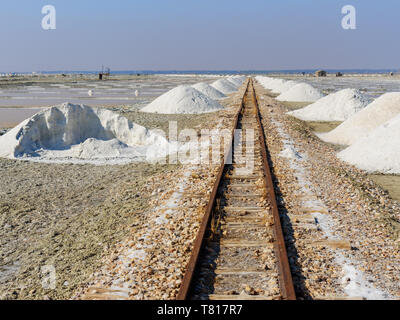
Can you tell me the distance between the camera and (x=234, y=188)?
7363mm

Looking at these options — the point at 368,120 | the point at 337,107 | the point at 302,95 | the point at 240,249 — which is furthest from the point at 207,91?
the point at 240,249

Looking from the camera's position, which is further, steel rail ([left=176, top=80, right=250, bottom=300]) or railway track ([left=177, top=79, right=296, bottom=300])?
railway track ([left=177, top=79, right=296, bottom=300])

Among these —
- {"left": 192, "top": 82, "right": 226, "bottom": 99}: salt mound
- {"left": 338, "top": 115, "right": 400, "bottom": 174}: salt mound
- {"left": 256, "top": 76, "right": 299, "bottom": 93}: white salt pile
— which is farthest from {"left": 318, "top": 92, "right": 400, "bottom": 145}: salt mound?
{"left": 256, "top": 76, "right": 299, "bottom": 93}: white salt pile

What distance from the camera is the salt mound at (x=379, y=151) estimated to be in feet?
31.4

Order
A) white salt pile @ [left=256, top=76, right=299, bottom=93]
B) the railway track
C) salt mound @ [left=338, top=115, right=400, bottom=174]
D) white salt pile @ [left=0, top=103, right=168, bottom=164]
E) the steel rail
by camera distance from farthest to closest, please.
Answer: white salt pile @ [left=256, top=76, right=299, bottom=93], white salt pile @ [left=0, top=103, right=168, bottom=164], salt mound @ [left=338, top=115, right=400, bottom=174], the railway track, the steel rail

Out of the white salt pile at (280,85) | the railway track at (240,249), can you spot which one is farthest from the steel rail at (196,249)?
the white salt pile at (280,85)

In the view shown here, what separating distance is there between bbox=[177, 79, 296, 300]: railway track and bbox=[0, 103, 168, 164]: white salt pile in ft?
16.3

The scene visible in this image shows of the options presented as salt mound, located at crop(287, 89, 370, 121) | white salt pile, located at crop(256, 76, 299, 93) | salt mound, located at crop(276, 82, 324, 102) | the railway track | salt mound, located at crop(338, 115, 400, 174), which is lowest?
the railway track

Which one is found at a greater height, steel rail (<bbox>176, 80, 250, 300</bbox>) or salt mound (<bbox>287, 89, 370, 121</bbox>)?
salt mound (<bbox>287, 89, 370, 121</bbox>)

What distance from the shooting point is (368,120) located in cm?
1364

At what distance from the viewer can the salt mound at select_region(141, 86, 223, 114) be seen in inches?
881

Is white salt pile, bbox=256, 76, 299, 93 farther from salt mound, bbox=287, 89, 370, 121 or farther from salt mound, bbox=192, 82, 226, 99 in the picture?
salt mound, bbox=287, 89, 370, 121

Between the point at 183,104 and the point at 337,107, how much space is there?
27.2 feet

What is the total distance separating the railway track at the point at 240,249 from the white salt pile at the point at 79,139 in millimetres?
4954
